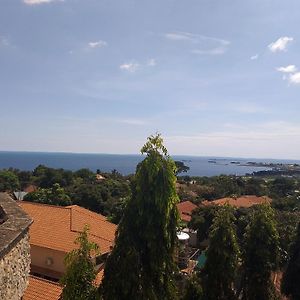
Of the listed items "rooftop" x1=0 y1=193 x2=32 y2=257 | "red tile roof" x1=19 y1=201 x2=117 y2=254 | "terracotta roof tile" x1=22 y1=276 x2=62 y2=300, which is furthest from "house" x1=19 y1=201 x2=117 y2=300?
"rooftop" x1=0 y1=193 x2=32 y2=257

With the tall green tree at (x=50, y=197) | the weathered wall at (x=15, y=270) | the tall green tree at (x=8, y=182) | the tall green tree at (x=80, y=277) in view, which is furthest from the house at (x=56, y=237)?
the tall green tree at (x=8, y=182)

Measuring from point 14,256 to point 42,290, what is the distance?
20.7 ft

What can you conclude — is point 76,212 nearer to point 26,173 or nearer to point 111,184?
point 111,184

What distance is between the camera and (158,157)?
8633 millimetres

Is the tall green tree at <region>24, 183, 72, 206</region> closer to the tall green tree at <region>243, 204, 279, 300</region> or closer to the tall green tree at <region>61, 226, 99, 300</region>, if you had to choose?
the tall green tree at <region>243, 204, 279, 300</region>

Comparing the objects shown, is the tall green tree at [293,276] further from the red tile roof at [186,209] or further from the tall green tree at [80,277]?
the red tile roof at [186,209]

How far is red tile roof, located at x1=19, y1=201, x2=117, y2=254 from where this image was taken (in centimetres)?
1919

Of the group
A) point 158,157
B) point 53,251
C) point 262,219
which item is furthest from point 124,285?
point 53,251

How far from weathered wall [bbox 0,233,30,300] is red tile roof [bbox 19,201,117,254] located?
10.1 metres

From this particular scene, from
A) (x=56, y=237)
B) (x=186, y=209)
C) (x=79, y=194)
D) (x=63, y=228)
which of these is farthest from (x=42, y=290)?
(x=186, y=209)

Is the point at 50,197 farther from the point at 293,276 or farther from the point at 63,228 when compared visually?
the point at 293,276

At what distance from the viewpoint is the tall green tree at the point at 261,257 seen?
12.9 meters

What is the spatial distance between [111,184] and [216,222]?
148 ft

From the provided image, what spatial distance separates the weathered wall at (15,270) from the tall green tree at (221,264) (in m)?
6.00
